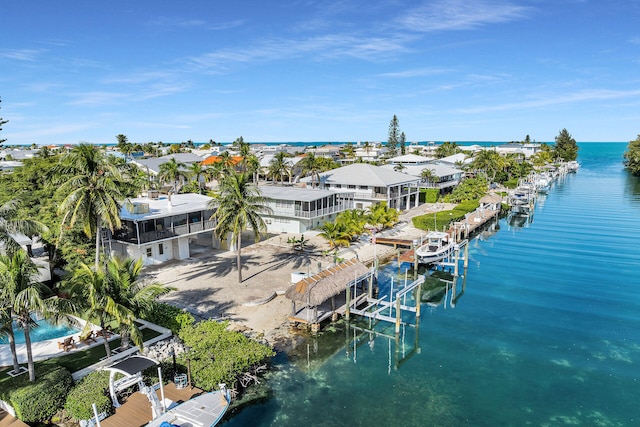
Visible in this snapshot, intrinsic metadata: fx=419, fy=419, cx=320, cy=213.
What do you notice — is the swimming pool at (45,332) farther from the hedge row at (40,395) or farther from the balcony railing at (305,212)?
the balcony railing at (305,212)

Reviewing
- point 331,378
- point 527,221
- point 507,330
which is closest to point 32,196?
point 331,378

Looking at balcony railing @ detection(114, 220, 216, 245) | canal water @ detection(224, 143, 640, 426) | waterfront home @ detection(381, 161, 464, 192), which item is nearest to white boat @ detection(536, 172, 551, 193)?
waterfront home @ detection(381, 161, 464, 192)

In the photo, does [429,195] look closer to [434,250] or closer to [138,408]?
[434,250]

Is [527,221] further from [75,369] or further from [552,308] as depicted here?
[75,369]

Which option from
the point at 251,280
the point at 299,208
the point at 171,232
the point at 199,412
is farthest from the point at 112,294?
the point at 299,208

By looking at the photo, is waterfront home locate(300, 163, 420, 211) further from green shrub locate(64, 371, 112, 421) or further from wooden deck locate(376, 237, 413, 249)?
green shrub locate(64, 371, 112, 421)

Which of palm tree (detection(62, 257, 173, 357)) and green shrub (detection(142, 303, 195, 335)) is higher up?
palm tree (detection(62, 257, 173, 357))
